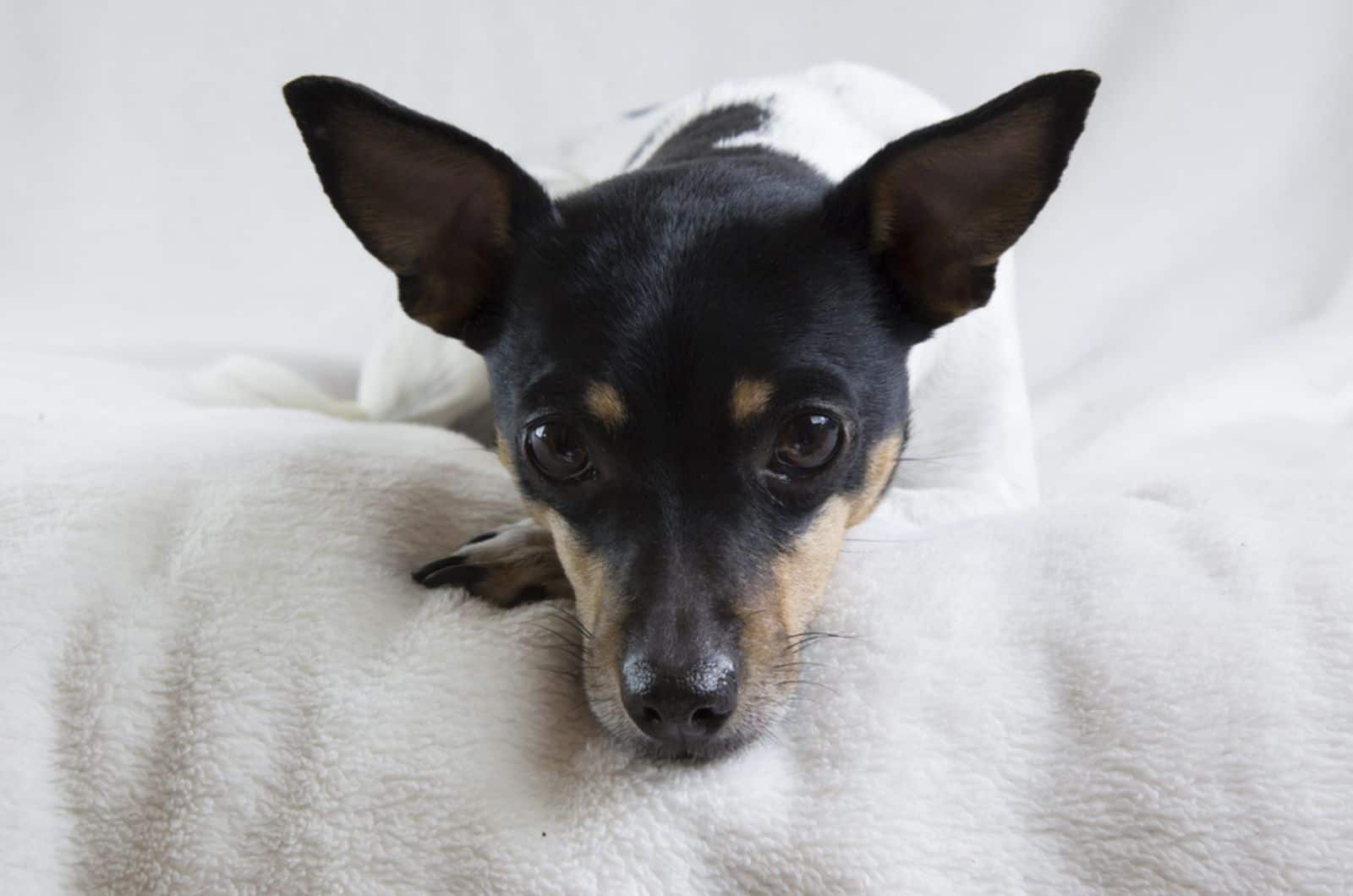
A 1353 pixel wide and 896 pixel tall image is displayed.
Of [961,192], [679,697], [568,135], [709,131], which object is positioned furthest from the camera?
[568,135]

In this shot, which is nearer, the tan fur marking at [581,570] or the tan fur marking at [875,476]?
the tan fur marking at [581,570]

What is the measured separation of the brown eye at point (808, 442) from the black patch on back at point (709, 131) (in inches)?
25.9

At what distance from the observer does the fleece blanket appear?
1239 millimetres

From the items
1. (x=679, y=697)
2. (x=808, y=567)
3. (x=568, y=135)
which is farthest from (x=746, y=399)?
(x=568, y=135)

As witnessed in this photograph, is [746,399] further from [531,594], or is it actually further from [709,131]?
[709,131]

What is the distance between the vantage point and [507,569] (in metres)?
1.60

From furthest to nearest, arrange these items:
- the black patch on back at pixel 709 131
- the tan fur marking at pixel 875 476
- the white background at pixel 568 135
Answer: the white background at pixel 568 135 → the black patch on back at pixel 709 131 → the tan fur marking at pixel 875 476

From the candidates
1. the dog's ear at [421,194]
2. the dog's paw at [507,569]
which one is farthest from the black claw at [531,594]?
the dog's ear at [421,194]

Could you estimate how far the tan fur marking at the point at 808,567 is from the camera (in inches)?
57.6

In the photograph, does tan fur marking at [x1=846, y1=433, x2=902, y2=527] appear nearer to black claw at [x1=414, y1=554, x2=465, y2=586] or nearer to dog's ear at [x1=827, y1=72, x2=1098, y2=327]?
dog's ear at [x1=827, y1=72, x2=1098, y2=327]

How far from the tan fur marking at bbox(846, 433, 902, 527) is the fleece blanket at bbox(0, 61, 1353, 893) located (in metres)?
0.07

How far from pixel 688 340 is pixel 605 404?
0.40 ft

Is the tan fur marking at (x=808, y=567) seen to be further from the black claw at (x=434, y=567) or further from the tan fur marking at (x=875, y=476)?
the black claw at (x=434, y=567)

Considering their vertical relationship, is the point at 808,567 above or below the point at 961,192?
below
